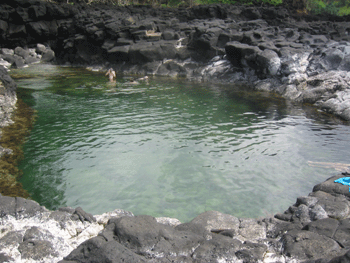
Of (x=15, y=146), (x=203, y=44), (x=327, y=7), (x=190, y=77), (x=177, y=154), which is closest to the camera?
(x=177, y=154)

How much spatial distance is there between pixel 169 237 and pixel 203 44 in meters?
Result: 21.4

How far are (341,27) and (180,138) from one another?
21.8 m

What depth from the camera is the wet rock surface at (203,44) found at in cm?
1778

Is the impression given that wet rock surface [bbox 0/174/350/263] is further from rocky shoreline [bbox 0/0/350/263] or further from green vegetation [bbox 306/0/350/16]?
green vegetation [bbox 306/0/350/16]

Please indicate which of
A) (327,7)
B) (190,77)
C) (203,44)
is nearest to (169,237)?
(190,77)

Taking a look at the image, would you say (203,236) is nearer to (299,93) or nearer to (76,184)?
(76,184)

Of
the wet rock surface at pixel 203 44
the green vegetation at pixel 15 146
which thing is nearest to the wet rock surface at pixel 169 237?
the green vegetation at pixel 15 146

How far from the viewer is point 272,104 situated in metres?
15.6

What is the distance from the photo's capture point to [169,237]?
4.77m

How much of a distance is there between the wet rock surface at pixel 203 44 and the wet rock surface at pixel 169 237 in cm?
985

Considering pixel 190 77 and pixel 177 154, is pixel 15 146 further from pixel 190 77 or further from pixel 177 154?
pixel 190 77

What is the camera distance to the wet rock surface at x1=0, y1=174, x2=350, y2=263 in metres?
4.34

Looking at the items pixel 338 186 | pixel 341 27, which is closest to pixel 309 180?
pixel 338 186

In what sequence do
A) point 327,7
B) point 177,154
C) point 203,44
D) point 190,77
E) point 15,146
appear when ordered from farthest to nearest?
point 327,7, point 203,44, point 190,77, point 15,146, point 177,154
